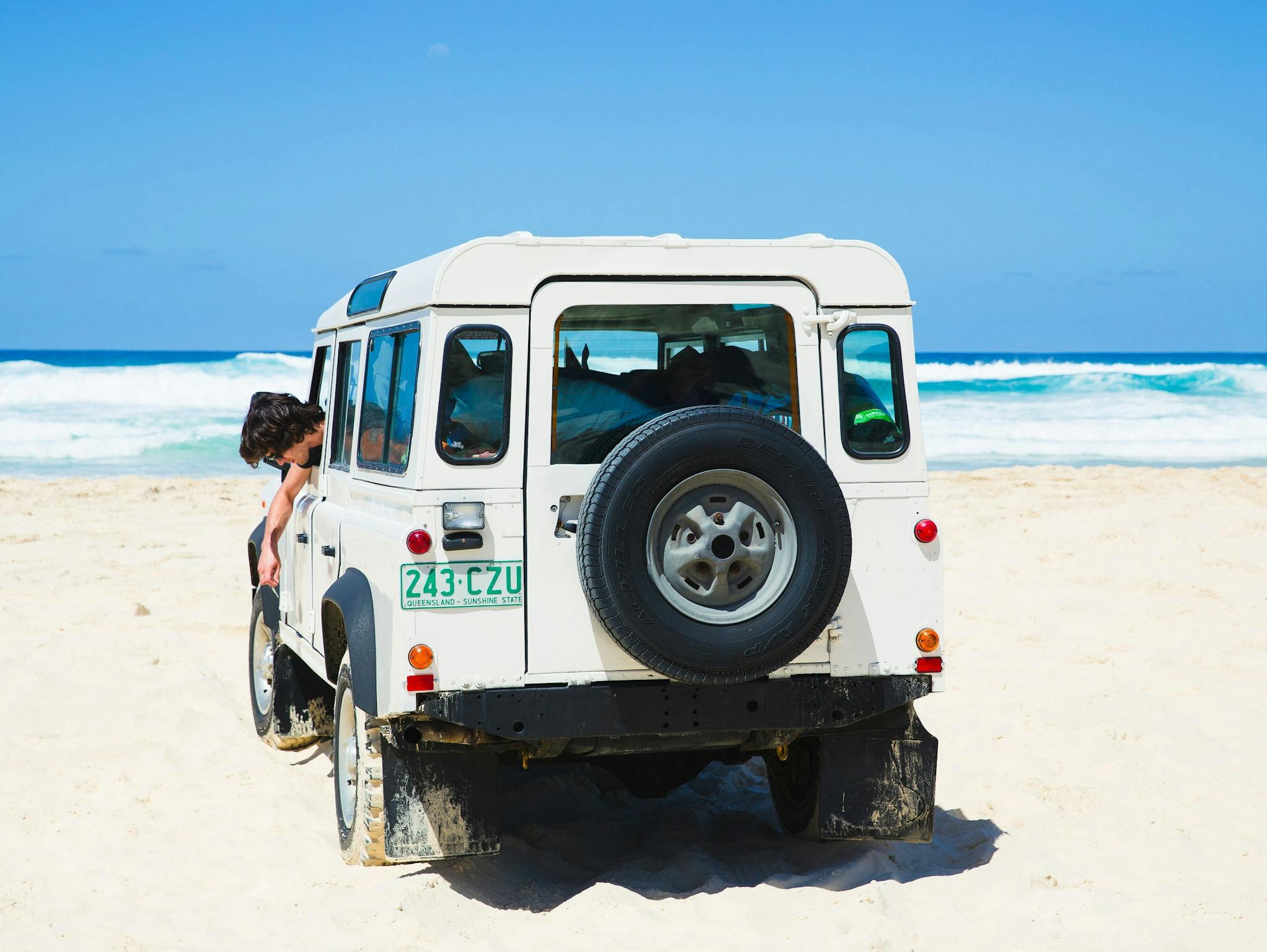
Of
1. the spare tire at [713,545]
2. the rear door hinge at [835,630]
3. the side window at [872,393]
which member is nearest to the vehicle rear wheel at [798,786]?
the rear door hinge at [835,630]

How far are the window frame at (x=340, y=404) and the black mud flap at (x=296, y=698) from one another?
1448mm

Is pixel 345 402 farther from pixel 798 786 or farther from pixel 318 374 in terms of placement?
pixel 798 786

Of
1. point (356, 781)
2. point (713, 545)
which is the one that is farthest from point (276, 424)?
point (713, 545)

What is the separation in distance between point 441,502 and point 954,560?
9122 millimetres

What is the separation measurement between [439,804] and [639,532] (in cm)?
130

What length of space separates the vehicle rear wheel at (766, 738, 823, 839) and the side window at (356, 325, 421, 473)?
1.96m

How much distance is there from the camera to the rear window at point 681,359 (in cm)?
450

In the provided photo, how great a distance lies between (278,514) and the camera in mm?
6219

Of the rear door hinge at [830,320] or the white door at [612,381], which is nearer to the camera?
the white door at [612,381]

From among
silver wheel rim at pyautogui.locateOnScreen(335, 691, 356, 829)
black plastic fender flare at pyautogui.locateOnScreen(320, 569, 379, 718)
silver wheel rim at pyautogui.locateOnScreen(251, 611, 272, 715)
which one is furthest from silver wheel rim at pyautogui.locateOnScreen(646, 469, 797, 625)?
silver wheel rim at pyautogui.locateOnScreen(251, 611, 272, 715)

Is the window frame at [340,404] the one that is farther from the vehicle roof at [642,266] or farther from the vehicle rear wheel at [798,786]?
the vehicle rear wheel at [798,786]

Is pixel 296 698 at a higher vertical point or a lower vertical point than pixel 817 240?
lower

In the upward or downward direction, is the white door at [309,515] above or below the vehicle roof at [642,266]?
below

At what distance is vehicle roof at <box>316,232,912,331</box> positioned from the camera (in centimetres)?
435
